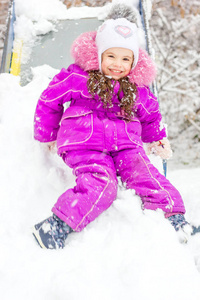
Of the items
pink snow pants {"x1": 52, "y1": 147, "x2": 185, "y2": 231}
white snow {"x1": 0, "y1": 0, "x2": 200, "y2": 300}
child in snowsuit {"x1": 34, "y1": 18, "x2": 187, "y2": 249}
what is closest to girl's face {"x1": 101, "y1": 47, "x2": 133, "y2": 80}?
child in snowsuit {"x1": 34, "y1": 18, "x2": 187, "y2": 249}

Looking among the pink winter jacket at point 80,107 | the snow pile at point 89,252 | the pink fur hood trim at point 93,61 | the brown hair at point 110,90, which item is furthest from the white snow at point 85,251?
the pink fur hood trim at point 93,61

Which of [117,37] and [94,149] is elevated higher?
[117,37]

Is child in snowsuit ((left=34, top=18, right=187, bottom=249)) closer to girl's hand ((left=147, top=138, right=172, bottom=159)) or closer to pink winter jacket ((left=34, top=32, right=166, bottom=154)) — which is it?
pink winter jacket ((left=34, top=32, right=166, bottom=154))

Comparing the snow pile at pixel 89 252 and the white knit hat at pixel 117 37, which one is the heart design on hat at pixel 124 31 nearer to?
the white knit hat at pixel 117 37

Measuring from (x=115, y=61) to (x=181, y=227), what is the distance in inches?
37.2

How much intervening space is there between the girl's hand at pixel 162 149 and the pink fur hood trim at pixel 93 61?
1.37ft

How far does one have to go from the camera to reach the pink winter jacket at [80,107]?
1.62 metres

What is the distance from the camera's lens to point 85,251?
126 cm

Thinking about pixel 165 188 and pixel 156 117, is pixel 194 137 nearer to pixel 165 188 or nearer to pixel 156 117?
pixel 156 117

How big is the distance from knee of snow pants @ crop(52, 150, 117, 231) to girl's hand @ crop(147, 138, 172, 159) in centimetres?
46

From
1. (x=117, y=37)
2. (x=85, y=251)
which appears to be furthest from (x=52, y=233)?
(x=117, y=37)

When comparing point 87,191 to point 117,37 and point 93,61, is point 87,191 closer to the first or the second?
point 93,61

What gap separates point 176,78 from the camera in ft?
22.4

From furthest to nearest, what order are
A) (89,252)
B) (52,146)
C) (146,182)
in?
(52,146) → (146,182) → (89,252)
